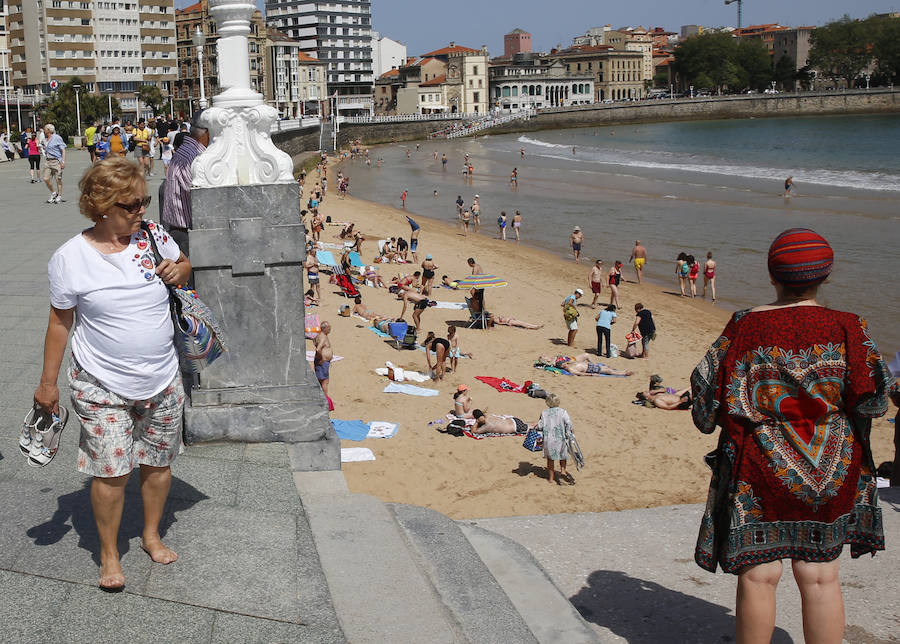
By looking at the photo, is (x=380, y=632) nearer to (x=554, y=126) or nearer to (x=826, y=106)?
(x=554, y=126)

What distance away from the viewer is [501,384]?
11.3 meters

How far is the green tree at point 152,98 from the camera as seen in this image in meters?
72.8

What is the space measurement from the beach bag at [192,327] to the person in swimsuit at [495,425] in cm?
599

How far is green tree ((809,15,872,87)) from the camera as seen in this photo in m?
125

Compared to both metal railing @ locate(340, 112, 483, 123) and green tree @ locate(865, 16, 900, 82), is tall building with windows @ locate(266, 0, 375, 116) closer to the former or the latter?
metal railing @ locate(340, 112, 483, 123)

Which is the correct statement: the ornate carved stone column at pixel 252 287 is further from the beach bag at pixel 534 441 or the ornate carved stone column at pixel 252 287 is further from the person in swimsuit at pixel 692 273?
the person in swimsuit at pixel 692 273

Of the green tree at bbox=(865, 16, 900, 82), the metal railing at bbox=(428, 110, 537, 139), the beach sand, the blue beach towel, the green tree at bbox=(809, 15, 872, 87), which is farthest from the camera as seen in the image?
the green tree at bbox=(809, 15, 872, 87)

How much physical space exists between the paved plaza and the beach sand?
9.64 feet

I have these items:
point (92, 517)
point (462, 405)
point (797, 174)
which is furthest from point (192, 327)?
point (797, 174)

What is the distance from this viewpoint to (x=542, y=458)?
8.88m

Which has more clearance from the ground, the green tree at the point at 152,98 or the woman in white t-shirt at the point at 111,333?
the green tree at the point at 152,98

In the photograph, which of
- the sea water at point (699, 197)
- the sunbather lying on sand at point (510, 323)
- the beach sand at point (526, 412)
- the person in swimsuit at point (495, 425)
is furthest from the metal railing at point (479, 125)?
the person in swimsuit at point (495, 425)

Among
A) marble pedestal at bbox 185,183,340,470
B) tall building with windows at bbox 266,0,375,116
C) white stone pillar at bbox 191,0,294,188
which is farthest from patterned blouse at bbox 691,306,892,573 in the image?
tall building with windows at bbox 266,0,375,116

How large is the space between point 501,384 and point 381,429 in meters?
2.45
